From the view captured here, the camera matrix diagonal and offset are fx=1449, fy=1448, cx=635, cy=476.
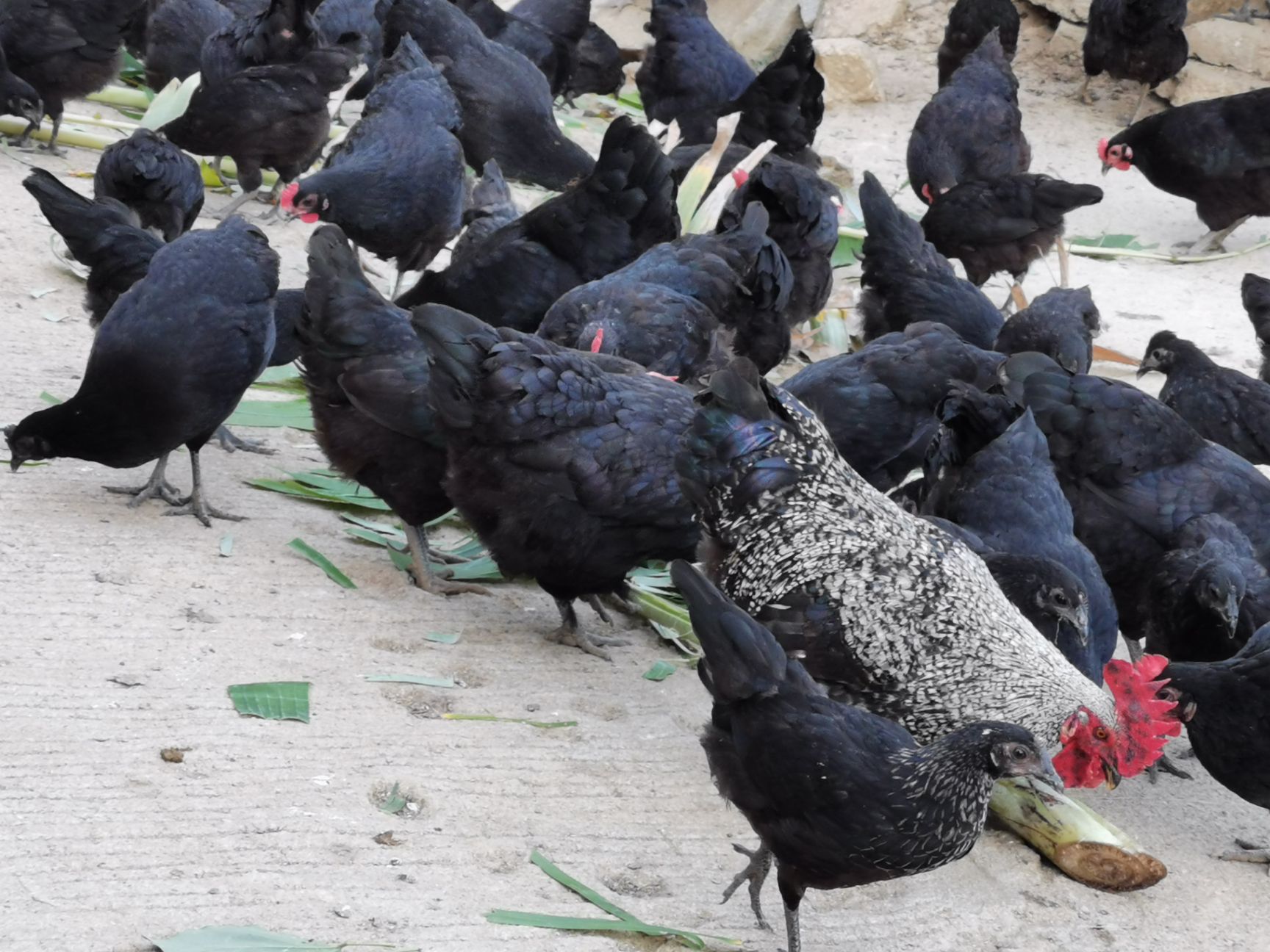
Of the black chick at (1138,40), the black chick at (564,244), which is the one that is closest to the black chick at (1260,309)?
the black chick at (564,244)

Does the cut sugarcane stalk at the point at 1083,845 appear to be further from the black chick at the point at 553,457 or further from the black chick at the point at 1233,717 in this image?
the black chick at the point at 553,457

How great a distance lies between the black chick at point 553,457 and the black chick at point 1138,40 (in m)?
8.77

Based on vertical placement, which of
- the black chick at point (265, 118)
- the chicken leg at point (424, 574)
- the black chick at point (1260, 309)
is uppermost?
the black chick at point (1260, 309)

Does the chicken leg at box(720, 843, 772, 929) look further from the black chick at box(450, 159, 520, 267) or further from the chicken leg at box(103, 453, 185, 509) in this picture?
the black chick at box(450, 159, 520, 267)

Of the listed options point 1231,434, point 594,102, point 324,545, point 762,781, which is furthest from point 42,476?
point 594,102

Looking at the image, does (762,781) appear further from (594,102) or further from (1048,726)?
(594,102)

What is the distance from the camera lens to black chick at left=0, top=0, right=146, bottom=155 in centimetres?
902

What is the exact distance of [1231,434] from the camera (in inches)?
257

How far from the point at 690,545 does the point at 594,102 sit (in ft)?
28.2

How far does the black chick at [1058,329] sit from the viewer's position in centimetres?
666

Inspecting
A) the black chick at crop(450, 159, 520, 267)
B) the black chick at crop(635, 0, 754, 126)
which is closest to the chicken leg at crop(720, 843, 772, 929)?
the black chick at crop(450, 159, 520, 267)

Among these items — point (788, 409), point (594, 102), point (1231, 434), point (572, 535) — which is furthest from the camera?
point (594, 102)

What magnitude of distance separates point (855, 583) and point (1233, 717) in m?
1.35

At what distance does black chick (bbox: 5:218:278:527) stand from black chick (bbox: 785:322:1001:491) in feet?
7.19
